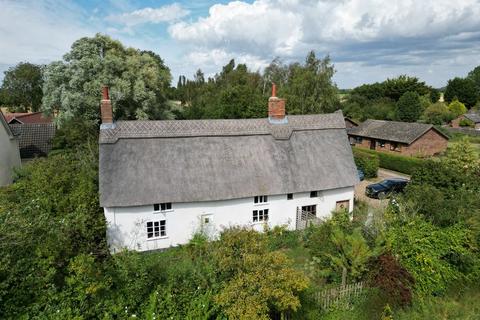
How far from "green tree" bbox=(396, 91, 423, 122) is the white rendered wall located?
5031cm

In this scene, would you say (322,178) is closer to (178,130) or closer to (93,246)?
(178,130)

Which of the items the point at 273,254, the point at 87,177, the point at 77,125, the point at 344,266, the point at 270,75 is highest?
the point at 270,75

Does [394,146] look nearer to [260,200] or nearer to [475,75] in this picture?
[260,200]

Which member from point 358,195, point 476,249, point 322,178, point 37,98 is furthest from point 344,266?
point 37,98

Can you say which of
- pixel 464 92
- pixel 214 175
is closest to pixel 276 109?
pixel 214 175

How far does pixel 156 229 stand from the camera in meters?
17.4

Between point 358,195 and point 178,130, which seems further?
point 358,195

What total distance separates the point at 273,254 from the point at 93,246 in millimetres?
8898

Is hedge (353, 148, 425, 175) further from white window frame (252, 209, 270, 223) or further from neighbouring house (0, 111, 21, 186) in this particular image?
neighbouring house (0, 111, 21, 186)

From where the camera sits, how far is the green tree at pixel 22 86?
70.2 m

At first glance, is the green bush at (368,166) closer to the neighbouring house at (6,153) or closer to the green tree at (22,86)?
the neighbouring house at (6,153)

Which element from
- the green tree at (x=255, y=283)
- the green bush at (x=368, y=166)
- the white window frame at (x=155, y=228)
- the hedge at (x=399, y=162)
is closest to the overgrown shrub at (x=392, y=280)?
the green tree at (x=255, y=283)

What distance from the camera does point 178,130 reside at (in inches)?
758

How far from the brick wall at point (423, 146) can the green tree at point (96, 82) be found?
30205mm
